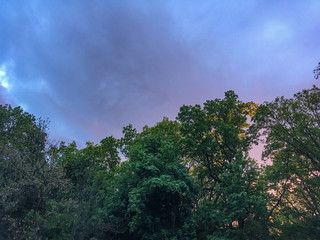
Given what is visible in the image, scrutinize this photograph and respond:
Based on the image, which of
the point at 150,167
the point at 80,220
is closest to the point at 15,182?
the point at 80,220

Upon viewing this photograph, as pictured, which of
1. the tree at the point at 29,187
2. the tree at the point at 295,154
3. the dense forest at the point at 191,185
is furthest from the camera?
the tree at the point at 295,154

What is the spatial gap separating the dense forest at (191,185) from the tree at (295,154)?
0.07m

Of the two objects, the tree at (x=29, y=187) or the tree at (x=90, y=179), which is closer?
the tree at (x=29, y=187)

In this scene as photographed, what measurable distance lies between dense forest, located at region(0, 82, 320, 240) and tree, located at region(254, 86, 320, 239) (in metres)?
0.07

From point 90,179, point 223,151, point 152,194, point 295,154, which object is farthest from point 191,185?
point 90,179

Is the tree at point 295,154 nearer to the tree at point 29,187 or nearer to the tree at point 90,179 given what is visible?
the tree at point 90,179

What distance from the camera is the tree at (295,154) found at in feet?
50.9

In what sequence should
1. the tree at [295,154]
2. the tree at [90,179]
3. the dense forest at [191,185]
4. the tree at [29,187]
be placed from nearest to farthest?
the tree at [29,187] → the dense forest at [191,185] → the tree at [295,154] → the tree at [90,179]

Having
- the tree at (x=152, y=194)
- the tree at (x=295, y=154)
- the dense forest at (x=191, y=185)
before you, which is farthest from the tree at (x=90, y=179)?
the tree at (x=295, y=154)

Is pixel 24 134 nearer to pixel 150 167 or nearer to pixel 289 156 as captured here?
pixel 150 167

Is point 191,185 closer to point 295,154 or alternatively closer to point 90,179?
point 295,154

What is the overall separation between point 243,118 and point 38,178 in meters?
16.5

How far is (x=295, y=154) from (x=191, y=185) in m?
8.55

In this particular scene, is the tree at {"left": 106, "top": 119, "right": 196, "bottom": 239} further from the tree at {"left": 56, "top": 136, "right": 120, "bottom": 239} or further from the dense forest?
the tree at {"left": 56, "top": 136, "right": 120, "bottom": 239}
